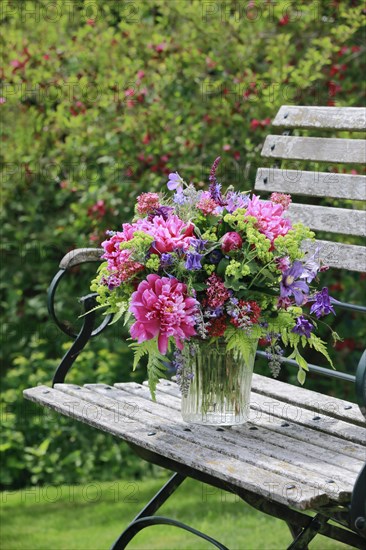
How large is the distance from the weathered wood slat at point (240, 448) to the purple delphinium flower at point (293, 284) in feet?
1.12

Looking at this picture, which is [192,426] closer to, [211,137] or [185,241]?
[185,241]

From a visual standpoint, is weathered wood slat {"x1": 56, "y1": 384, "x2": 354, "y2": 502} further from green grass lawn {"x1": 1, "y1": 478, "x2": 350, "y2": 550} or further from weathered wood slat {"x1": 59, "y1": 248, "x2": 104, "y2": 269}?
green grass lawn {"x1": 1, "y1": 478, "x2": 350, "y2": 550}

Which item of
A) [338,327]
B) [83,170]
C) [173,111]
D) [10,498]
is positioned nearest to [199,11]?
[173,111]

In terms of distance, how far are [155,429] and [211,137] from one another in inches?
96.4

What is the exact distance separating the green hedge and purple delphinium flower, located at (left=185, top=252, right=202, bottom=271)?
7.44 ft

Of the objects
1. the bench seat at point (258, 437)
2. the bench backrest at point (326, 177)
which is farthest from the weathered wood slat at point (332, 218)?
the bench seat at point (258, 437)

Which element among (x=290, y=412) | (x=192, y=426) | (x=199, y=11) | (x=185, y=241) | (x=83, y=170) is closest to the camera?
(x=185, y=241)

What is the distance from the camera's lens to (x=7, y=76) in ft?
17.5

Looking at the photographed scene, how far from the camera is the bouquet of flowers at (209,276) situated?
235cm

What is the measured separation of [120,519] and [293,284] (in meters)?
2.18

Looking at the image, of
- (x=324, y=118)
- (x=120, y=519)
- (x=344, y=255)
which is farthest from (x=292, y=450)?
(x=120, y=519)

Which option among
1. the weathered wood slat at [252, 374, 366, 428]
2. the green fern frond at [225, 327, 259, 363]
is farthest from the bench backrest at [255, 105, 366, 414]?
the green fern frond at [225, 327, 259, 363]

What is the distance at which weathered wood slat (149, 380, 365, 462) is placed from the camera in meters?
2.44

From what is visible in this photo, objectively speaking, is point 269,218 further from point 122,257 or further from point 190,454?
point 190,454
